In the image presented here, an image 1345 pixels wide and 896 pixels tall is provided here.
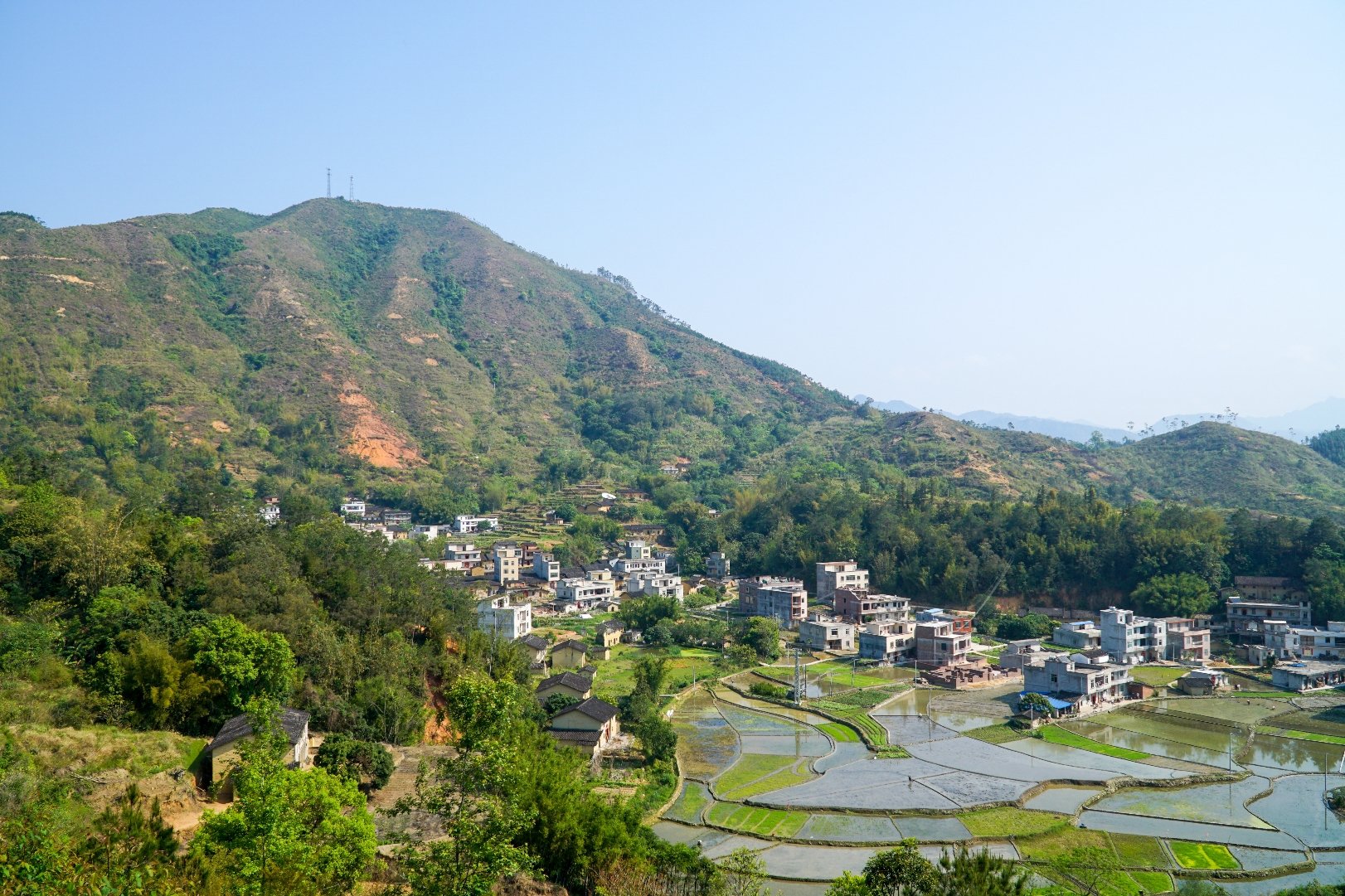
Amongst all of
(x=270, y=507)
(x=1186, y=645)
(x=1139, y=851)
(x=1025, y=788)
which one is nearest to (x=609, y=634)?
(x=1025, y=788)

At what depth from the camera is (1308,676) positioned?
30125 millimetres

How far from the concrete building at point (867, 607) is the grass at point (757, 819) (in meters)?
21.8

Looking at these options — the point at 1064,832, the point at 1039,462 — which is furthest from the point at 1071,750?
the point at 1039,462

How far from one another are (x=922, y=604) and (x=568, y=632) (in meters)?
18.0

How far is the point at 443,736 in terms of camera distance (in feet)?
74.7

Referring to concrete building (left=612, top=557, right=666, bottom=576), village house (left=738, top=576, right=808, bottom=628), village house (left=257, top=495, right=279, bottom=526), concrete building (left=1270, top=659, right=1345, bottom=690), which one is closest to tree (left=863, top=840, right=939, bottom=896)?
concrete building (left=1270, top=659, right=1345, bottom=690)

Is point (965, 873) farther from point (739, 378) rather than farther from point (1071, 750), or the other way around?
point (739, 378)

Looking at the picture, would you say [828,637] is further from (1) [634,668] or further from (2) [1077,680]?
(2) [1077,680]

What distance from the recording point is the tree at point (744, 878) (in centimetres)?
1426

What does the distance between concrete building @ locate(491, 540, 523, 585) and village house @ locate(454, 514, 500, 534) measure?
27.2 ft

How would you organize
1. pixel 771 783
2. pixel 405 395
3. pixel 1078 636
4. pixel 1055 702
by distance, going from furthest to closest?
pixel 405 395 → pixel 1078 636 → pixel 1055 702 → pixel 771 783

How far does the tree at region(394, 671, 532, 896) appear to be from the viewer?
939cm

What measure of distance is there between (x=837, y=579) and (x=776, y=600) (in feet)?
16.0

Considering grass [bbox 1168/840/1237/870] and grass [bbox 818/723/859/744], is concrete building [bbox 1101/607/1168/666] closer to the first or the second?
grass [bbox 818/723/859/744]
